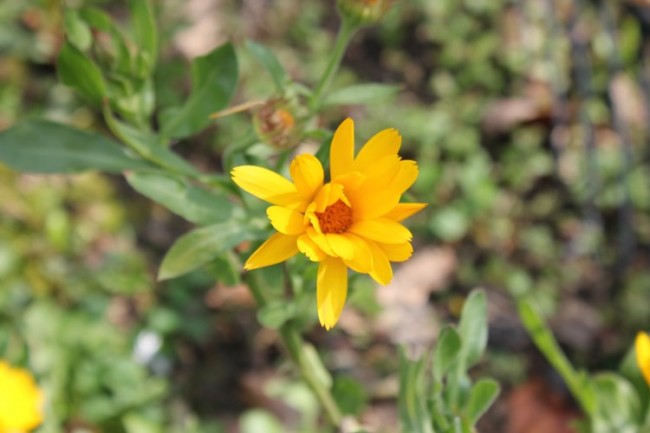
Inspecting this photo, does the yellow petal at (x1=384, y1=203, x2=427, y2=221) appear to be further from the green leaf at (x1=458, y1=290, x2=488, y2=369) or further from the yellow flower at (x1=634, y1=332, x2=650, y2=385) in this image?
the yellow flower at (x1=634, y1=332, x2=650, y2=385)

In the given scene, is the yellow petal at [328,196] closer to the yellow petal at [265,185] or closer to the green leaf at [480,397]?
the yellow petal at [265,185]

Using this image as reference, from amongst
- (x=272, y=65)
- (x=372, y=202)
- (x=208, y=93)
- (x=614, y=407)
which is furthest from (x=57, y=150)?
(x=614, y=407)

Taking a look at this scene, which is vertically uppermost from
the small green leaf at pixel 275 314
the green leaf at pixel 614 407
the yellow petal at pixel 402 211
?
the yellow petal at pixel 402 211

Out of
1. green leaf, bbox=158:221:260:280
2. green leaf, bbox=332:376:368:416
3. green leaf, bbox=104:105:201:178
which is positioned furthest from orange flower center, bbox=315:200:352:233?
green leaf, bbox=332:376:368:416

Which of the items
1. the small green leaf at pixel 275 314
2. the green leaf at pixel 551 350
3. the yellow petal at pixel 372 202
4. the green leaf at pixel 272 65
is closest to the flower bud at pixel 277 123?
the green leaf at pixel 272 65

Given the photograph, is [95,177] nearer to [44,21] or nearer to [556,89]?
[44,21]

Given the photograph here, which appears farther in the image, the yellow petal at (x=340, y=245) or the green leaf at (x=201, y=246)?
the green leaf at (x=201, y=246)

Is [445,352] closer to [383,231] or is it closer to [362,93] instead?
[383,231]
